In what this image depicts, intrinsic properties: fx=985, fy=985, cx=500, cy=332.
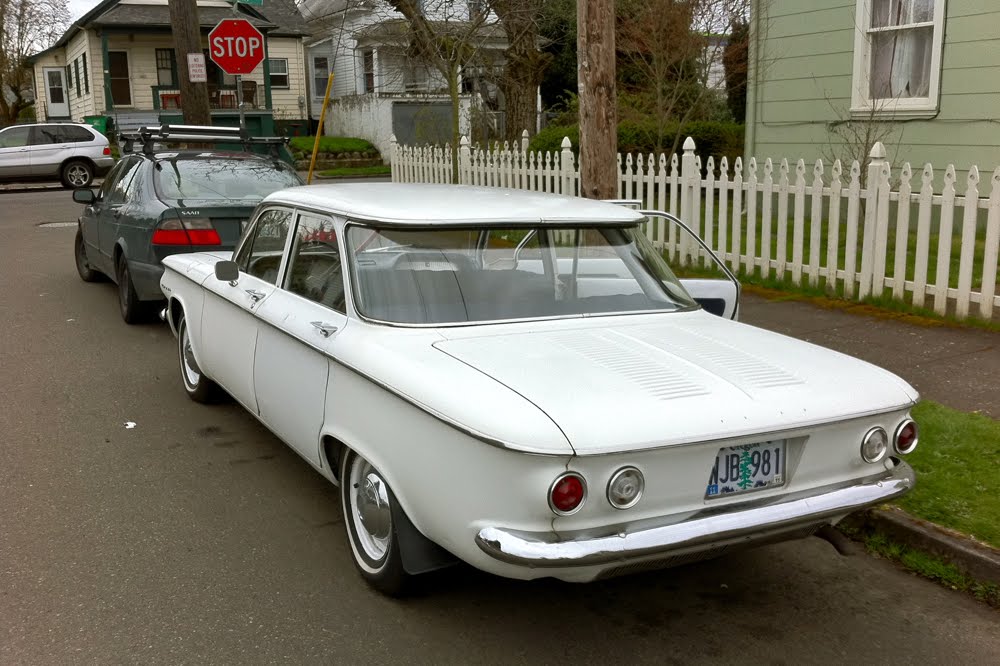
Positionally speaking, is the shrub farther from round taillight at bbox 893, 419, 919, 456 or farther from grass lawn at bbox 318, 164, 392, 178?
→ round taillight at bbox 893, 419, 919, 456

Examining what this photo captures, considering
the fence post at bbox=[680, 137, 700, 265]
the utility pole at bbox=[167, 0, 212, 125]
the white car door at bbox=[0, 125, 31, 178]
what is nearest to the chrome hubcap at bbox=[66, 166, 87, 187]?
the white car door at bbox=[0, 125, 31, 178]

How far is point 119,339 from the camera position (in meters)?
8.65

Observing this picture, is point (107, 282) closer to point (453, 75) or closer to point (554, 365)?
point (453, 75)

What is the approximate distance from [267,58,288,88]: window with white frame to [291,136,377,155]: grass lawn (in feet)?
21.9

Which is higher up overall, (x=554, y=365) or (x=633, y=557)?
(x=554, y=365)

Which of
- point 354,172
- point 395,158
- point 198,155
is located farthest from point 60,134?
point 198,155

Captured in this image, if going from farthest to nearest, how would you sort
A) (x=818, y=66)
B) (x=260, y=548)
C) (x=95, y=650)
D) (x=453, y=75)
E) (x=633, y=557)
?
(x=453, y=75), (x=818, y=66), (x=260, y=548), (x=95, y=650), (x=633, y=557)

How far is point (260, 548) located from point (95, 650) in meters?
0.98

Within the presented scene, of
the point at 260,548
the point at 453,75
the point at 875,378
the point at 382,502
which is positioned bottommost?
the point at 260,548

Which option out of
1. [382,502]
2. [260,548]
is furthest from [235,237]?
[382,502]

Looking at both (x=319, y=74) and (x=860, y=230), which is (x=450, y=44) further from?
(x=319, y=74)

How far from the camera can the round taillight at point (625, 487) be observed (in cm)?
312

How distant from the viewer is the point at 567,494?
3.08m

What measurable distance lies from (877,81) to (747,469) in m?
10.5
